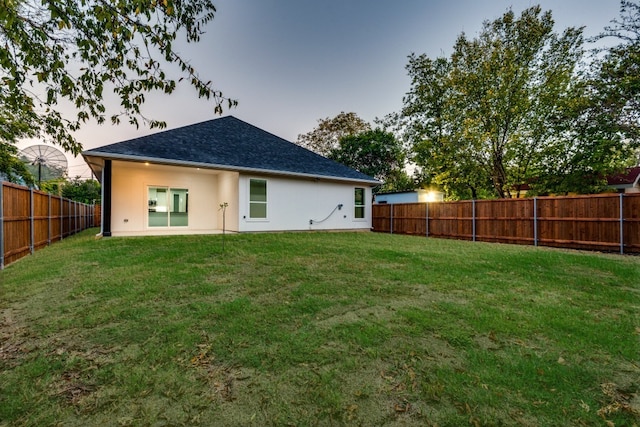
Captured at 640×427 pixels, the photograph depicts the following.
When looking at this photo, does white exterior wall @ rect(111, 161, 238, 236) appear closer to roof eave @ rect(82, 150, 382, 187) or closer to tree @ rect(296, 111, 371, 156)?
roof eave @ rect(82, 150, 382, 187)

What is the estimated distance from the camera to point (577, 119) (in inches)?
511

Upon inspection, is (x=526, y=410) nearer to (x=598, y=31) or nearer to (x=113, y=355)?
(x=113, y=355)

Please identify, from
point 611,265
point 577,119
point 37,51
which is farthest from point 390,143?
point 37,51

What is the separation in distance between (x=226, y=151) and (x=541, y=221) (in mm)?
11927

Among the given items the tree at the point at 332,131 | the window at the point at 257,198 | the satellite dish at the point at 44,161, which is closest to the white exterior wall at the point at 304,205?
the window at the point at 257,198

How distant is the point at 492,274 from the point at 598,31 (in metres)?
13.7

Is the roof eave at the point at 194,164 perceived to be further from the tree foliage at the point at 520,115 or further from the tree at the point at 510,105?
the tree foliage at the point at 520,115

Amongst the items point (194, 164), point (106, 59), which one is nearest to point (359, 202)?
point (194, 164)

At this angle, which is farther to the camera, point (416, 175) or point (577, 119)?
point (416, 175)

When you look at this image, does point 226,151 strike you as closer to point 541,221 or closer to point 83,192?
point 541,221

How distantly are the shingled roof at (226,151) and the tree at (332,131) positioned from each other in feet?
47.8

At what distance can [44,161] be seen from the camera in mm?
15398

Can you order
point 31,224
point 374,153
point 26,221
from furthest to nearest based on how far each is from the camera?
point 374,153 < point 31,224 < point 26,221

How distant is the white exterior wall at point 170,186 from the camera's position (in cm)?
1023
